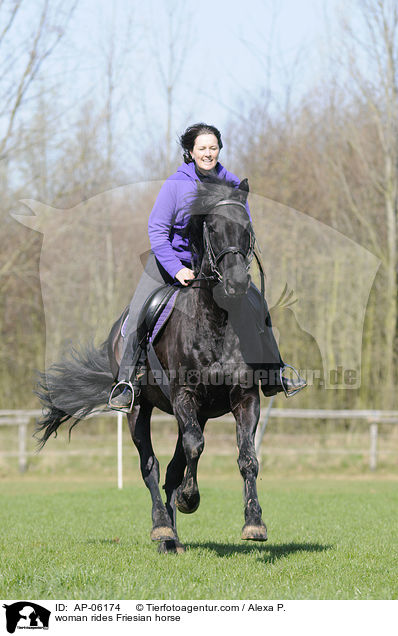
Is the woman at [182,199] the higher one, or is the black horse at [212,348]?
the woman at [182,199]

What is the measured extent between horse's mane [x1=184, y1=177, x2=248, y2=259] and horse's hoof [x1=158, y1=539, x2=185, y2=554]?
8.42 feet

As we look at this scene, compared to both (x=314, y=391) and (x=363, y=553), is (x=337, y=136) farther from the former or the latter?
(x=363, y=553)

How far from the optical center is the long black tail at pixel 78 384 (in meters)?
8.03

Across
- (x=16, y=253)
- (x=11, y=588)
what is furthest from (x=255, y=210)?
(x=11, y=588)

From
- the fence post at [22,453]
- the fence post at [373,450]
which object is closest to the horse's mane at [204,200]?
the fence post at [22,453]

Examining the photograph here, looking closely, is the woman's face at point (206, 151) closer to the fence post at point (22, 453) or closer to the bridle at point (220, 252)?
the bridle at point (220, 252)

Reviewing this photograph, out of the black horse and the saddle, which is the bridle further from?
the saddle

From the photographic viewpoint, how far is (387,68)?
23391mm

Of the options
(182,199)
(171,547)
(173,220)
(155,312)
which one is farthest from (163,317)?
(171,547)

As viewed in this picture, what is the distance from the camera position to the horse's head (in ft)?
17.7

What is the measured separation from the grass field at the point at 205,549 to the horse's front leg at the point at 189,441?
480 mm

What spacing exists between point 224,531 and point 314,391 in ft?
49.0
